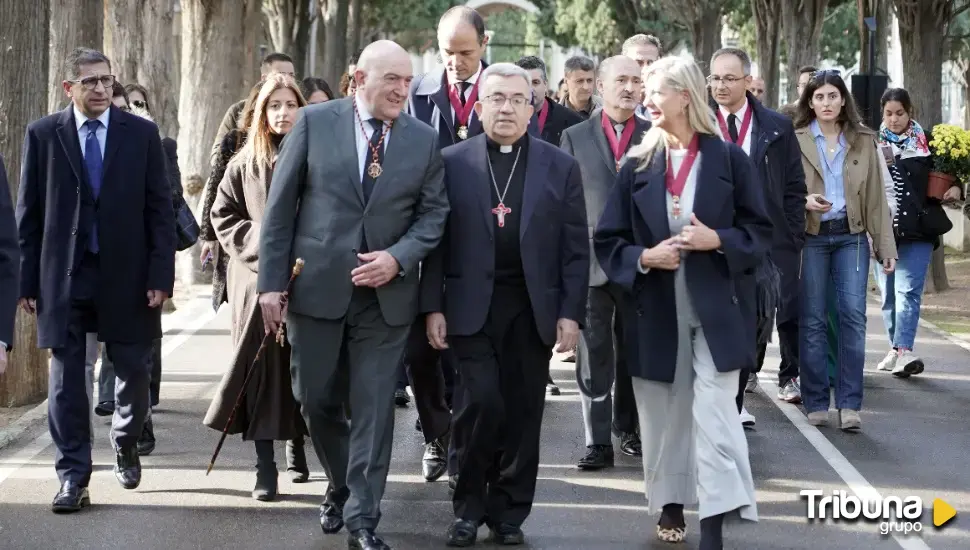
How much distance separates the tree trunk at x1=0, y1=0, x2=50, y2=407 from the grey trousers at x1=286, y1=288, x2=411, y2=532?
464cm

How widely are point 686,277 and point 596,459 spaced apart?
→ 215 centimetres

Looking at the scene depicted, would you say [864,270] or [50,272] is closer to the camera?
[50,272]

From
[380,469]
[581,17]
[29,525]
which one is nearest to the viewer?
[380,469]

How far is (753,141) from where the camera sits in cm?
954

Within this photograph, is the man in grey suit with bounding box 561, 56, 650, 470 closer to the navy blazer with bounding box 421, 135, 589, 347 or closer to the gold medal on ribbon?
the navy blazer with bounding box 421, 135, 589, 347

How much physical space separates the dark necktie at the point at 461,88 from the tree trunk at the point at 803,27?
905 inches

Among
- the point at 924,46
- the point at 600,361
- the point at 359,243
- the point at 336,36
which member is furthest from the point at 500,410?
the point at 336,36

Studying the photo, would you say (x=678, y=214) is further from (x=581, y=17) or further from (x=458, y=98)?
(x=581, y=17)

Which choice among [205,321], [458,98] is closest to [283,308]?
[458,98]

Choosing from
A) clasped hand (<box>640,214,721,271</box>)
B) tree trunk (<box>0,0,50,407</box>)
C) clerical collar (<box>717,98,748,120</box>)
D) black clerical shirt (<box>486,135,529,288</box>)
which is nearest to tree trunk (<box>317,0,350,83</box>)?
tree trunk (<box>0,0,50,407</box>)

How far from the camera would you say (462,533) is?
7.11 metres

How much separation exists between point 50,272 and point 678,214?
296 cm

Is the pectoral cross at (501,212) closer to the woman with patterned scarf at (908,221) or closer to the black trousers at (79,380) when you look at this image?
the black trousers at (79,380)

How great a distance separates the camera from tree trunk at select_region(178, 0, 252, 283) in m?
21.2
